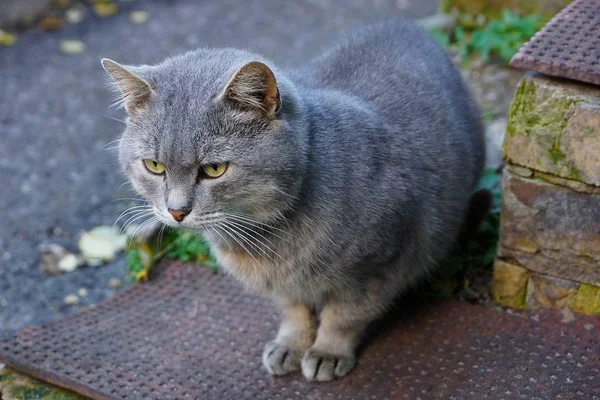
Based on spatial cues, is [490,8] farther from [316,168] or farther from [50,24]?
[50,24]

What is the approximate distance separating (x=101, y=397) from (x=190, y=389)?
0.99 feet

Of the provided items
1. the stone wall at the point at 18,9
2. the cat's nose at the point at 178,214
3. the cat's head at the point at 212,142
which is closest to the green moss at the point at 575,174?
the cat's head at the point at 212,142

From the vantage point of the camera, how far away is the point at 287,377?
2.71 m

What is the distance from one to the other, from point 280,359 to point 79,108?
2.67 metres

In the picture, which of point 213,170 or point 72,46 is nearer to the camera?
point 213,170

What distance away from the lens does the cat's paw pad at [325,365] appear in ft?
8.69

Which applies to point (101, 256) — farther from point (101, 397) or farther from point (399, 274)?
point (399, 274)

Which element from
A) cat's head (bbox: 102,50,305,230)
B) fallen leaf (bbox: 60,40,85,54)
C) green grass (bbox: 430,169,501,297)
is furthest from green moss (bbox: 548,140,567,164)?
fallen leaf (bbox: 60,40,85,54)

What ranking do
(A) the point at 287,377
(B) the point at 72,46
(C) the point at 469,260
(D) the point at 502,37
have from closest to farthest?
(A) the point at 287,377
(C) the point at 469,260
(D) the point at 502,37
(B) the point at 72,46

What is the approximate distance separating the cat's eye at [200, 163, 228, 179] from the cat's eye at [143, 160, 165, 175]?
A: 14 cm

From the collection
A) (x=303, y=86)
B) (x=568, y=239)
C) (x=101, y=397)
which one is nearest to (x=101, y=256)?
(x=101, y=397)

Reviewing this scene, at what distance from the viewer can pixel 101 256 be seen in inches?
141

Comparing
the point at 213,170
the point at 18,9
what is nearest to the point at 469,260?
the point at 213,170

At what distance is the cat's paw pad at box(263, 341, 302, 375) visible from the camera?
2695 millimetres
